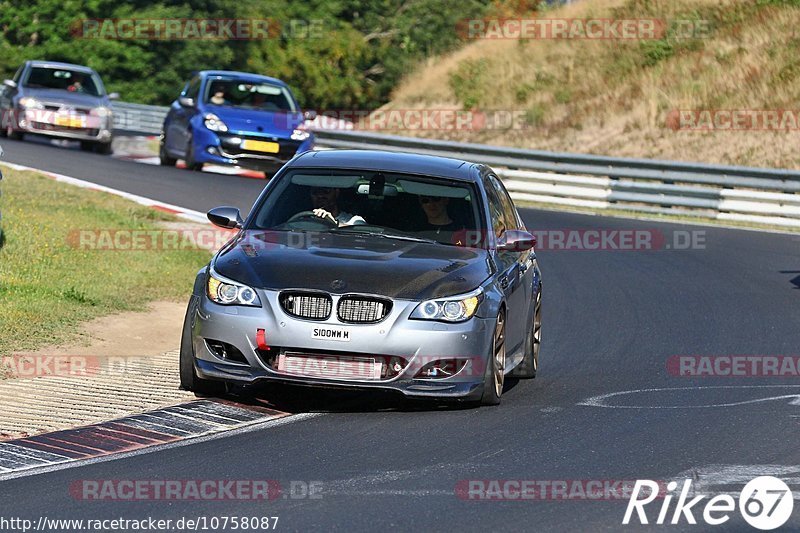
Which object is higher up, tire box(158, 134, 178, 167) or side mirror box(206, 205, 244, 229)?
side mirror box(206, 205, 244, 229)

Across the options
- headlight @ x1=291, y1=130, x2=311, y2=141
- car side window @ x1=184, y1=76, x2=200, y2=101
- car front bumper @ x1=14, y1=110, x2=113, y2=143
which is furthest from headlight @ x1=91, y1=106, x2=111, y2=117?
headlight @ x1=291, y1=130, x2=311, y2=141

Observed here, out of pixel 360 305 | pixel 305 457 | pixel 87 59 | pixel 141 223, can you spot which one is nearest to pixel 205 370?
pixel 360 305

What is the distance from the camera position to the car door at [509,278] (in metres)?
10.0

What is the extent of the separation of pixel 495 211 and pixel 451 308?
1801 mm

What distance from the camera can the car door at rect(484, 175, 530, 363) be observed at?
10023mm

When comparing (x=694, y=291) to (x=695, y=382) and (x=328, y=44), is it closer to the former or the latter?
(x=695, y=382)

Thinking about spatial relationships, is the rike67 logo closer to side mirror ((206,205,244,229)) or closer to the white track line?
side mirror ((206,205,244,229))

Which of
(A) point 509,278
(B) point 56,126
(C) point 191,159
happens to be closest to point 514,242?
(A) point 509,278

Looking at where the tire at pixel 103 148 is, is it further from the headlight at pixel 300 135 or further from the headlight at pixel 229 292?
the headlight at pixel 229 292

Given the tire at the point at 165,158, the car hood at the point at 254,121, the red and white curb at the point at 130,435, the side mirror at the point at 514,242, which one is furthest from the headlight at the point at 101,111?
the red and white curb at the point at 130,435

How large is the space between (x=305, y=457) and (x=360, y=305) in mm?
1405

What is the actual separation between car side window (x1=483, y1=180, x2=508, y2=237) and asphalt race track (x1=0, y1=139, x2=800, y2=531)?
3.59ft

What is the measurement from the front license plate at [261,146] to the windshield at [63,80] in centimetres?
566

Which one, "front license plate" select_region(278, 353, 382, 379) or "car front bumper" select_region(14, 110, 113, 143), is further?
"car front bumper" select_region(14, 110, 113, 143)
